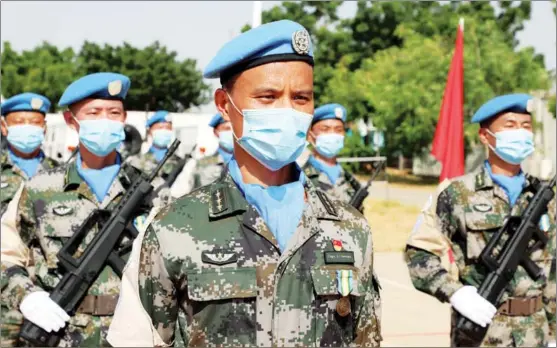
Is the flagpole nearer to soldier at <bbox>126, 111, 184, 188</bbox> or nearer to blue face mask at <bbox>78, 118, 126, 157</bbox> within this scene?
soldier at <bbox>126, 111, 184, 188</bbox>

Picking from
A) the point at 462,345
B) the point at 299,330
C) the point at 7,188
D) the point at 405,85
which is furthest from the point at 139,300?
the point at 405,85

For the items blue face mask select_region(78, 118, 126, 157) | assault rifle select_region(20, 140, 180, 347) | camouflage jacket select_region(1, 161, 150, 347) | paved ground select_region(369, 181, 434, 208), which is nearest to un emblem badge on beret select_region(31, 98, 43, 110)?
blue face mask select_region(78, 118, 126, 157)

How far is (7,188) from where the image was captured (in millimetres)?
4949

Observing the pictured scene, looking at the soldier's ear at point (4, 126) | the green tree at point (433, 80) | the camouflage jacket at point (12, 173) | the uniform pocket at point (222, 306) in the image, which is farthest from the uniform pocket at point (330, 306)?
the green tree at point (433, 80)

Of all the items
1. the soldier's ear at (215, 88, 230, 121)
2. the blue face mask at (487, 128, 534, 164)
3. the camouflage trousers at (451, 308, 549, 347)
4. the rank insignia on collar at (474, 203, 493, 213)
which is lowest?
the camouflage trousers at (451, 308, 549, 347)

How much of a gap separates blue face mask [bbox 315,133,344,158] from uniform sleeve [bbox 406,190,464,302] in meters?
2.78

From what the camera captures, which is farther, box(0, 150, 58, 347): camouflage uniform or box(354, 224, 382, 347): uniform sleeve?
box(0, 150, 58, 347): camouflage uniform

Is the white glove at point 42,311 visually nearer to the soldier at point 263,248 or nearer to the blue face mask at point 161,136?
the soldier at point 263,248

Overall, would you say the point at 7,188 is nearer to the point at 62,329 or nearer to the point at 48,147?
the point at 62,329

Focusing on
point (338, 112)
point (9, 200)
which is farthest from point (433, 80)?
point (9, 200)

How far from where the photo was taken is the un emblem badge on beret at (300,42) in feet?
5.82

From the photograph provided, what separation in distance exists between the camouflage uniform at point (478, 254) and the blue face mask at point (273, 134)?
6.10ft

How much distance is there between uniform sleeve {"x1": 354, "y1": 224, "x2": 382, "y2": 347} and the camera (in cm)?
180

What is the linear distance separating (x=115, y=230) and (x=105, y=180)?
31cm
